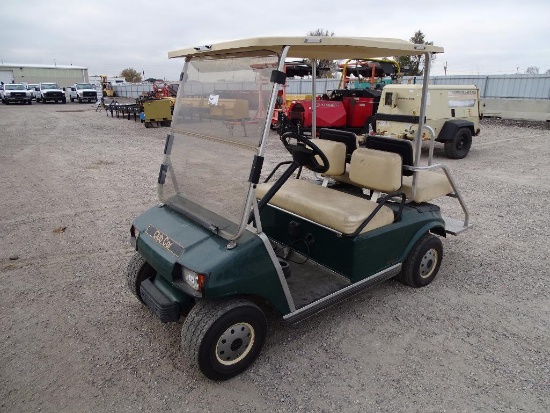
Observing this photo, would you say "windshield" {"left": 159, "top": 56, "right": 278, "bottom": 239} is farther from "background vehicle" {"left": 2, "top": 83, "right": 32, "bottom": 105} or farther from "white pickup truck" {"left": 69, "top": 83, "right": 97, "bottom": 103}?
"white pickup truck" {"left": 69, "top": 83, "right": 97, "bottom": 103}

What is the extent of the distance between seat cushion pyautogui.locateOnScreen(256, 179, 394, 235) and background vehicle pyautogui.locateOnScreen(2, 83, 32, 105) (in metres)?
31.9

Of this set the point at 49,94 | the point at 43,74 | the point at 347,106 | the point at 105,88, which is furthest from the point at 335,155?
the point at 43,74

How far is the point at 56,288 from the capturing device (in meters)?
3.60

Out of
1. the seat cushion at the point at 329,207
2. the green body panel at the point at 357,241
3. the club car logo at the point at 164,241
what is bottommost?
the green body panel at the point at 357,241

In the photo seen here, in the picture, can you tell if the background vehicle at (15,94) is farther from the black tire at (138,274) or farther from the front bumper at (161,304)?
the front bumper at (161,304)

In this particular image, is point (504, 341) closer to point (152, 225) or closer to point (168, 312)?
point (168, 312)

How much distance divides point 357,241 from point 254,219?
35.5 inches

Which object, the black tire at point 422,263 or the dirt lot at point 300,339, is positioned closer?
the dirt lot at point 300,339

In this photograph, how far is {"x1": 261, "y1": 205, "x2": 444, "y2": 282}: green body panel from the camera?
3070 mm

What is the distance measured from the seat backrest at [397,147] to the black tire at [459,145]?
6.45m

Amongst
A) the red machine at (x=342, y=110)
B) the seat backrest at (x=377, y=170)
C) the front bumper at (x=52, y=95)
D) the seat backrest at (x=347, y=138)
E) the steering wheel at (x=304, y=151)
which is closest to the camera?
the steering wheel at (x=304, y=151)

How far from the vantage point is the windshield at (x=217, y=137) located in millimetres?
2451

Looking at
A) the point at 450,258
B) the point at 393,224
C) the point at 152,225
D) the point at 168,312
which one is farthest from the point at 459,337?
the point at 152,225

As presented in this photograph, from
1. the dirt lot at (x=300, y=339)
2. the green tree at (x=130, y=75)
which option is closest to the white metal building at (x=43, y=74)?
the green tree at (x=130, y=75)
